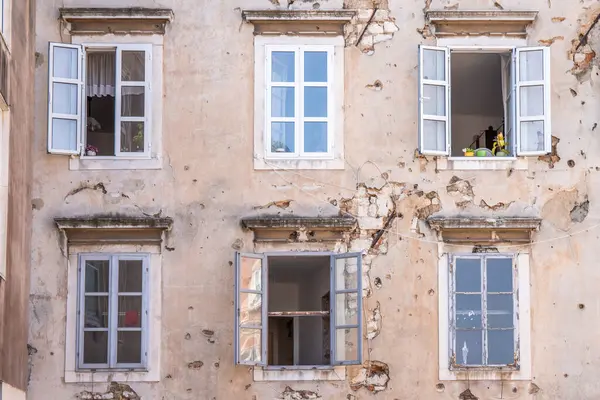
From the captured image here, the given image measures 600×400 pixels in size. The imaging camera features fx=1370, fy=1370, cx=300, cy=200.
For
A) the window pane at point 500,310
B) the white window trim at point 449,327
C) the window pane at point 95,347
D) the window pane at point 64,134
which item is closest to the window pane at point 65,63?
the window pane at point 64,134

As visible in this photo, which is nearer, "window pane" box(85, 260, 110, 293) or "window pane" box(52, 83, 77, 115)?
"window pane" box(85, 260, 110, 293)

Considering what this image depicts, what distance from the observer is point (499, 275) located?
17594 mm

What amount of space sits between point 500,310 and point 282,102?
3.91 m

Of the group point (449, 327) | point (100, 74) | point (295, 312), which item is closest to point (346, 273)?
point (295, 312)

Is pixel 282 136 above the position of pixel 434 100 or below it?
below

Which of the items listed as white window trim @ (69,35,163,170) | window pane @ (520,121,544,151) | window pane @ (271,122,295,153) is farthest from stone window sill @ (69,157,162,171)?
window pane @ (520,121,544,151)

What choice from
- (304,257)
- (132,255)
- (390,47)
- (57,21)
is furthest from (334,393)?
(57,21)

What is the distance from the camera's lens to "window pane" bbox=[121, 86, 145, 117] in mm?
17906

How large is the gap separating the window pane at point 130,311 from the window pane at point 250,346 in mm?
1369

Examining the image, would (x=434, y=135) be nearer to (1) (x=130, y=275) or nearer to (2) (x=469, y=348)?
(2) (x=469, y=348)

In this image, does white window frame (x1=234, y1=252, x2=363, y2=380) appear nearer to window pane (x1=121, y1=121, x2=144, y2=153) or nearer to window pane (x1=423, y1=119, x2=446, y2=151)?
window pane (x1=423, y1=119, x2=446, y2=151)

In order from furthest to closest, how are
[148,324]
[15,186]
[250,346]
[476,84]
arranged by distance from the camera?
1. [476,84]
2. [148,324]
3. [250,346]
4. [15,186]

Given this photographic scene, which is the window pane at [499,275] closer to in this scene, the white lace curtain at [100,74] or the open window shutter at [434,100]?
the open window shutter at [434,100]

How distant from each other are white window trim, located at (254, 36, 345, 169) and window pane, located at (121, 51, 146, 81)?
148 centimetres
